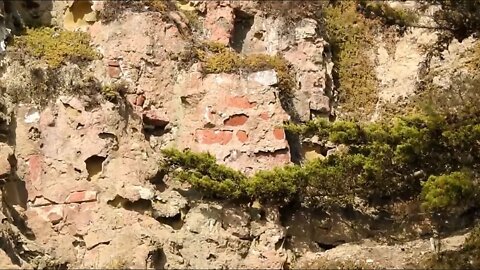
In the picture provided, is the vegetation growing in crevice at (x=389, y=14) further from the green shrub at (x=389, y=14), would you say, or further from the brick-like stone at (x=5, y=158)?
the brick-like stone at (x=5, y=158)

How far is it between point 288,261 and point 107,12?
15.9 ft

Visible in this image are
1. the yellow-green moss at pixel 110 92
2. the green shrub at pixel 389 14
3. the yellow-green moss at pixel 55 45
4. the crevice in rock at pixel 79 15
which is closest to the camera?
the yellow-green moss at pixel 110 92

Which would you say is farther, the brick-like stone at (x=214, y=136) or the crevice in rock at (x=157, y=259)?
the brick-like stone at (x=214, y=136)

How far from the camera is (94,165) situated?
9898mm

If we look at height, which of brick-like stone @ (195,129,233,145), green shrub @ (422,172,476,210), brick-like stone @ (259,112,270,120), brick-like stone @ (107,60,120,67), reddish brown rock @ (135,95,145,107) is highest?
brick-like stone @ (107,60,120,67)

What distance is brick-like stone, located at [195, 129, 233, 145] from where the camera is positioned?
10.7 meters

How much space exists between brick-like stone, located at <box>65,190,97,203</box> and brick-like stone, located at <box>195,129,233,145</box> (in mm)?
1816

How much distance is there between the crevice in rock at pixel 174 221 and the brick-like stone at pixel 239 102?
75.4 inches

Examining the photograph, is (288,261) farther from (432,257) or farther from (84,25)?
(84,25)

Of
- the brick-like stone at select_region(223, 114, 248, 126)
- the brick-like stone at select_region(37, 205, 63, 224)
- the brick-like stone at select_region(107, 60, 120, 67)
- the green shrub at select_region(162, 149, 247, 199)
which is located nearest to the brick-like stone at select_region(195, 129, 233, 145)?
the brick-like stone at select_region(223, 114, 248, 126)

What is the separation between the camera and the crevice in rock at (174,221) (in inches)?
384

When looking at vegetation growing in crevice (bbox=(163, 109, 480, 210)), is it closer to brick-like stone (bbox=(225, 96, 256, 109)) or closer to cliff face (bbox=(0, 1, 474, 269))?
cliff face (bbox=(0, 1, 474, 269))

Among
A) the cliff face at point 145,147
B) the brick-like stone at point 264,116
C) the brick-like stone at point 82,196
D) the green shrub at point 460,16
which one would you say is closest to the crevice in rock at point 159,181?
the cliff face at point 145,147

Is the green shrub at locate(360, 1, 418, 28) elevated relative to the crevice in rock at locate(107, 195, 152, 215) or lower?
elevated
